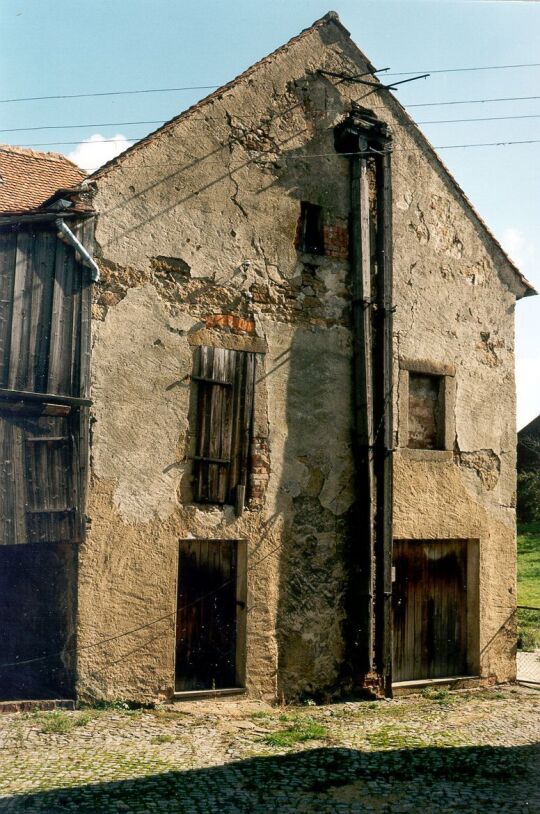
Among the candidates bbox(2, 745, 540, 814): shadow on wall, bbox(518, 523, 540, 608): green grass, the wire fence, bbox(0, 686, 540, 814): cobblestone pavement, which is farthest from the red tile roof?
bbox(518, 523, 540, 608): green grass

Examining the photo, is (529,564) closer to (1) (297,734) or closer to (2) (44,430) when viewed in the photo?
(1) (297,734)

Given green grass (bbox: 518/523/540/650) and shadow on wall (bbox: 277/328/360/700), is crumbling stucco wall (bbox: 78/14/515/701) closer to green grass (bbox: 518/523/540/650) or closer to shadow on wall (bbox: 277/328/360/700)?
shadow on wall (bbox: 277/328/360/700)

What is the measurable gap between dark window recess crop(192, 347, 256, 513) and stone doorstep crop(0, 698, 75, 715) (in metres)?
2.57

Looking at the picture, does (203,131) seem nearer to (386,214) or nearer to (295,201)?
(295,201)

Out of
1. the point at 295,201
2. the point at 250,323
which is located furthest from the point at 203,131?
the point at 250,323

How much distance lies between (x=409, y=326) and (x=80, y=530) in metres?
5.38

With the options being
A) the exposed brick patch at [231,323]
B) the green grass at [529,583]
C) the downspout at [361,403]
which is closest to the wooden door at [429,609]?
the downspout at [361,403]

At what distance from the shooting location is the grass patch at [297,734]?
26.3 ft

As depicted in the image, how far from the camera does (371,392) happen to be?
10.7 meters

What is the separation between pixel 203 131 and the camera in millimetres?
9812

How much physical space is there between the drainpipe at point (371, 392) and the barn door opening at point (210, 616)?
5.29 ft

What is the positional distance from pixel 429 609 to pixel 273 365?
4.15 meters

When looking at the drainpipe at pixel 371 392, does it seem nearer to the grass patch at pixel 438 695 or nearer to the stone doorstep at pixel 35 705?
the grass patch at pixel 438 695

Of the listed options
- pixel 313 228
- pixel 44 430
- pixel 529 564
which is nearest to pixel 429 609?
pixel 313 228
